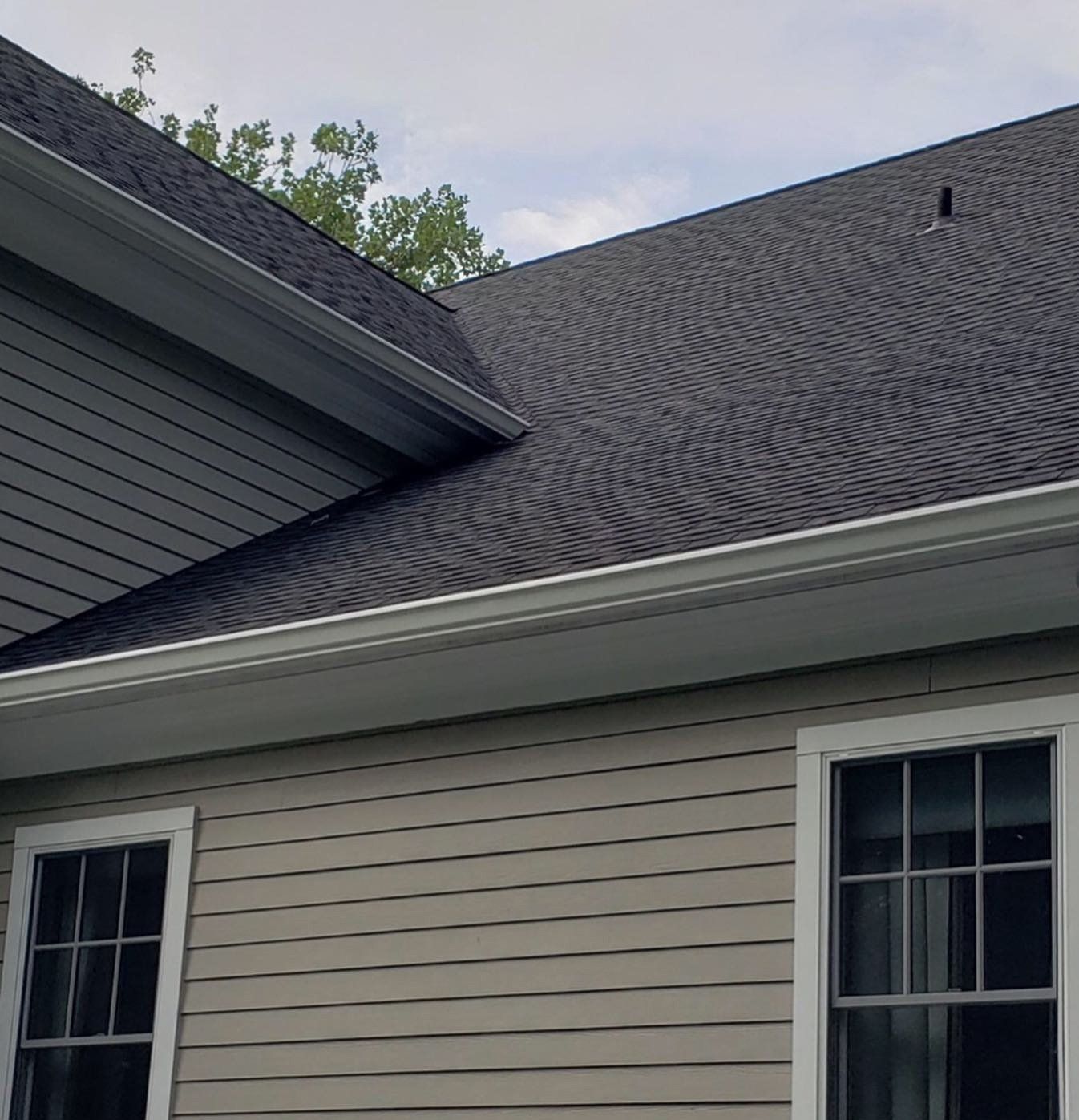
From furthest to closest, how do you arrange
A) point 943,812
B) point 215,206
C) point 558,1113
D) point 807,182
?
point 807,182
point 215,206
point 558,1113
point 943,812

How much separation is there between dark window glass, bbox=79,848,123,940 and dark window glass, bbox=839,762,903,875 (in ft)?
10.8

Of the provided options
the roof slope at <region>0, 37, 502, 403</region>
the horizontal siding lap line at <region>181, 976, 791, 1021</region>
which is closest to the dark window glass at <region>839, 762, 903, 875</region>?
the horizontal siding lap line at <region>181, 976, 791, 1021</region>

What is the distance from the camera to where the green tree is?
2583 centimetres

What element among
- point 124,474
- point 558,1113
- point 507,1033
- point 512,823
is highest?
point 124,474

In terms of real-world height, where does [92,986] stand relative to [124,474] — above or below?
below

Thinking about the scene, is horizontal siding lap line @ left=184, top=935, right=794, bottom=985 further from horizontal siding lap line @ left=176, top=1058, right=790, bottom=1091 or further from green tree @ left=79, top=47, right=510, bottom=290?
green tree @ left=79, top=47, right=510, bottom=290

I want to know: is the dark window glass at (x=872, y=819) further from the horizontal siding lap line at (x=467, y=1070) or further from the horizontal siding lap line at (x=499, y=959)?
the horizontal siding lap line at (x=467, y=1070)

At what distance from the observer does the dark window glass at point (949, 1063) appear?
5.48m

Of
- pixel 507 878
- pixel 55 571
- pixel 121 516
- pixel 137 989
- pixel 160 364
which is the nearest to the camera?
pixel 507 878

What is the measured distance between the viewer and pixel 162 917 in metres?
7.77

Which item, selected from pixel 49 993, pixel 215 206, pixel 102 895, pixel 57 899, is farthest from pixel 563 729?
pixel 215 206

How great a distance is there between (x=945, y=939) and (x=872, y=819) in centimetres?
48

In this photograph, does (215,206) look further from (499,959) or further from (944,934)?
(944,934)

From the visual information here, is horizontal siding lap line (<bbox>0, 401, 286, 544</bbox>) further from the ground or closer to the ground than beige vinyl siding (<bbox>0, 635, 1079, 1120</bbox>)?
further from the ground
